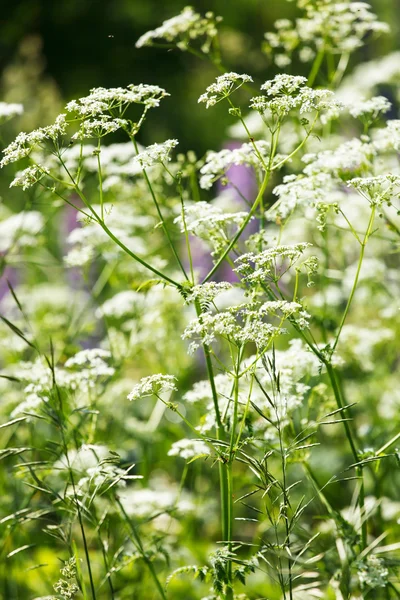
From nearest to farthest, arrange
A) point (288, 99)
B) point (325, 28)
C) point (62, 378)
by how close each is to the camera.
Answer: point (288, 99) < point (62, 378) < point (325, 28)

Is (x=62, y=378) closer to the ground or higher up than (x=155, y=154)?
closer to the ground

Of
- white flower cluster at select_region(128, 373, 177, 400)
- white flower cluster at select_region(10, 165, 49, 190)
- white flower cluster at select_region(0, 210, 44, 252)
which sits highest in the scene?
white flower cluster at select_region(10, 165, 49, 190)

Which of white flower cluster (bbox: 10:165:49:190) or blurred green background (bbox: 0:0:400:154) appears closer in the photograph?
white flower cluster (bbox: 10:165:49:190)

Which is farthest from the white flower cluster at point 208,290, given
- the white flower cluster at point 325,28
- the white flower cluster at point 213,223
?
the white flower cluster at point 325,28

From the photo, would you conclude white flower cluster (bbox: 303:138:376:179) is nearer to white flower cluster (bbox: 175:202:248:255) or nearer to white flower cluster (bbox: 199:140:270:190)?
white flower cluster (bbox: 199:140:270:190)

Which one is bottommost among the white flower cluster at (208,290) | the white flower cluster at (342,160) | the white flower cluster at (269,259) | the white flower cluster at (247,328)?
the white flower cluster at (247,328)

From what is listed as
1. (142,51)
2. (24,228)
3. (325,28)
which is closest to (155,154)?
(325,28)

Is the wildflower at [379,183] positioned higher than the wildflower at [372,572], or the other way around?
the wildflower at [379,183]

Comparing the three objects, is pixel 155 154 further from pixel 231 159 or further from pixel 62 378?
pixel 62 378

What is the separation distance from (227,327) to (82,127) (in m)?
0.77

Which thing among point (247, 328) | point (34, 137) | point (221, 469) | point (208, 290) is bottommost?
point (221, 469)

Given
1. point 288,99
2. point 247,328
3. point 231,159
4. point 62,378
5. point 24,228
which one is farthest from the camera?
point 24,228

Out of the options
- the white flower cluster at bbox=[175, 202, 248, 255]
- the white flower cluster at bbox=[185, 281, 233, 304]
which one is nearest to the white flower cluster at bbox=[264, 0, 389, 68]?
the white flower cluster at bbox=[175, 202, 248, 255]

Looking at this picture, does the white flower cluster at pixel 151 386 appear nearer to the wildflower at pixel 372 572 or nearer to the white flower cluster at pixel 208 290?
the white flower cluster at pixel 208 290
